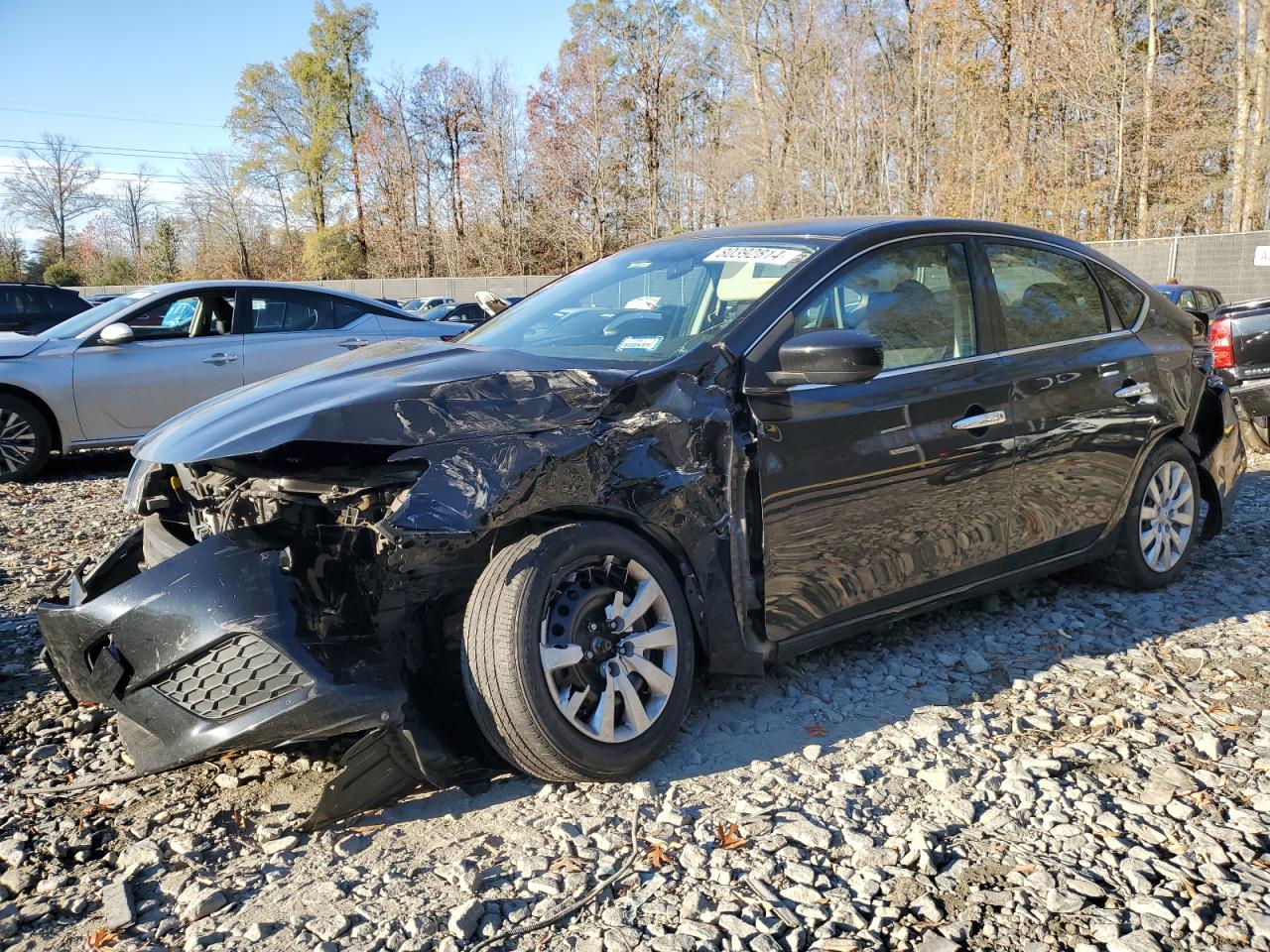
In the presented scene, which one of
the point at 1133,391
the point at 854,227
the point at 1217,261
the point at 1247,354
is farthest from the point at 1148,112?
the point at 854,227

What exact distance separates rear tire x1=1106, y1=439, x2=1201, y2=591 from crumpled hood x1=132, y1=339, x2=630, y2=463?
2.82 metres

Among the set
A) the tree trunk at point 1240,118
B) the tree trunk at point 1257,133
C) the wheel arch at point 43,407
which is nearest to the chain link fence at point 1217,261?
the tree trunk at point 1240,118

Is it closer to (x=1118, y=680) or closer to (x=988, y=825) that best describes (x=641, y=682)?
(x=988, y=825)

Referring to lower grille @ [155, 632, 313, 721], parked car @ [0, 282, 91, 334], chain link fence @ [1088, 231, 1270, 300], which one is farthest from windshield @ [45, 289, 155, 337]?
chain link fence @ [1088, 231, 1270, 300]

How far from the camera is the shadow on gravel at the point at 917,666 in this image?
3.23 m

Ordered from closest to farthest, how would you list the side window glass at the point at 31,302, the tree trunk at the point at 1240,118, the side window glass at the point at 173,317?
1. the side window glass at the point at 173,317
2. the side window glass at the point at 31,302
3. the tree trunk at the point at 1240,118

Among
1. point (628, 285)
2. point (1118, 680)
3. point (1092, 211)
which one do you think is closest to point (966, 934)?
point (1118, 680)

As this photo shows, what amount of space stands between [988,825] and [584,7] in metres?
43.1

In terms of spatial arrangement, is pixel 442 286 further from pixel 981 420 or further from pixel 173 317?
pixel 981 420

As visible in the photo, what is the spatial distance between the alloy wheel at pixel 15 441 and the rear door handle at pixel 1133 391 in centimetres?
775

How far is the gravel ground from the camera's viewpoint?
2.38 m

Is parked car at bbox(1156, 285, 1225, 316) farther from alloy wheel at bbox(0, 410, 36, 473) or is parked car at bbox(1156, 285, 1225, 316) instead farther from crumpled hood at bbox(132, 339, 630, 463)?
alloy wheel at bbox(0, 410, 36, 473)

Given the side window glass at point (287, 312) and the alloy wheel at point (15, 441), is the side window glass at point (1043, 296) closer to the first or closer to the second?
the side window glass at point (287, 312)

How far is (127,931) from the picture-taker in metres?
2.40
